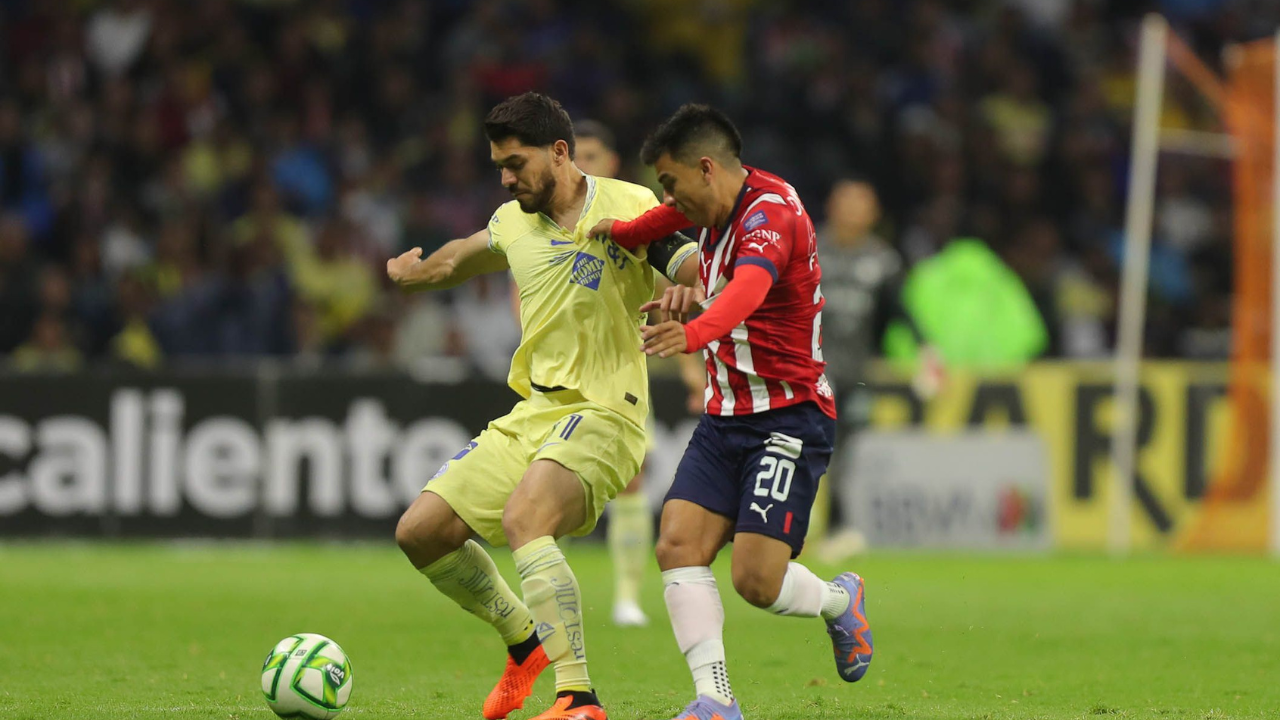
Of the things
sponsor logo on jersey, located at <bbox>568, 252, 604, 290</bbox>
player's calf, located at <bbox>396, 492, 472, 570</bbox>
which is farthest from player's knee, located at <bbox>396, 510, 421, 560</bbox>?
sponsor logo on jersey, located at <bbox>568, 252, 604, 290</bbox>

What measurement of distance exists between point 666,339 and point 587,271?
3.72ft

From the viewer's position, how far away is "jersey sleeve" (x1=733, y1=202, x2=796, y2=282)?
5.71 metres

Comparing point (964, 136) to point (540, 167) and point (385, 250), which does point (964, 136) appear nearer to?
point (385, 250)

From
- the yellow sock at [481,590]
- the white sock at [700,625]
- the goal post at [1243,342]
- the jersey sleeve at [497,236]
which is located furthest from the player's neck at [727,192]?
the goal post at [1243,342]

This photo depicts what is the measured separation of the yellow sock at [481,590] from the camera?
6.46 meters

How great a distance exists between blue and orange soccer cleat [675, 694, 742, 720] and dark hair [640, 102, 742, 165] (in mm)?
1754

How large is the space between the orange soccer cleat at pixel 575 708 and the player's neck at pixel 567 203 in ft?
5.53

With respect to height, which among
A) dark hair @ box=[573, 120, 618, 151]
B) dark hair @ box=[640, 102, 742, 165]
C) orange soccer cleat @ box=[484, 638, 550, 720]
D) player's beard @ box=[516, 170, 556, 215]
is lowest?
orange soccer cleat @ box=[484, 638, 550, 720]

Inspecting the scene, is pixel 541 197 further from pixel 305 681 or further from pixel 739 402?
pixel 305 681

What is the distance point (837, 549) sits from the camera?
13289 millimetres

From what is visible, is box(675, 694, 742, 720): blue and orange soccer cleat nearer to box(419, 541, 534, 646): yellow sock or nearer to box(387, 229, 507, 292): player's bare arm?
box(419, 541, 534, 646): yellow sock

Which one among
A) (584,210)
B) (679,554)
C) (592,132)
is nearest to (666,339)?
(679,554)

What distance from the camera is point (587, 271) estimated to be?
21.0 ft

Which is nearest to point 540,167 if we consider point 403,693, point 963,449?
point 403,693
